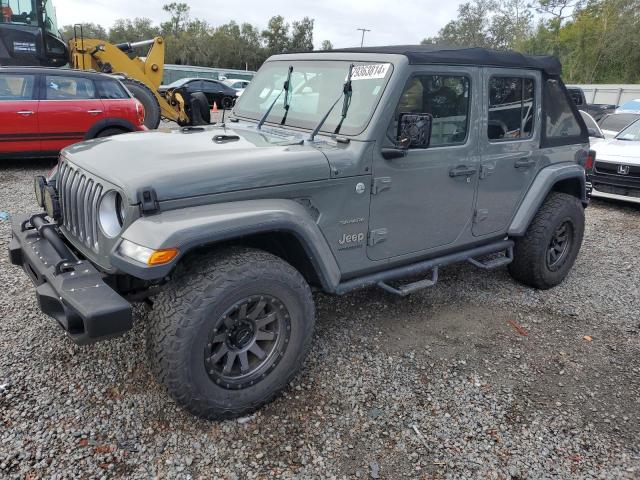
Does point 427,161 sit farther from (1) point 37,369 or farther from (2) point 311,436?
(1) point 37,369

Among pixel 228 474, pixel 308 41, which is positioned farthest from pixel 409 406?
pixel 308 41

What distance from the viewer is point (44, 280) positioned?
8.45 ft

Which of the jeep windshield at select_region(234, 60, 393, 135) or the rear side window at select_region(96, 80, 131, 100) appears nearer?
the jeep windshield at select_region(234, 60, 393, 135)

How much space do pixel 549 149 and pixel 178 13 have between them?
257 feet

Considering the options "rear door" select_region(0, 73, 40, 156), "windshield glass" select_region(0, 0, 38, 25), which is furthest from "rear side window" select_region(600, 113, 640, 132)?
"windshield glass" select_region(0, 0, 38, 25)

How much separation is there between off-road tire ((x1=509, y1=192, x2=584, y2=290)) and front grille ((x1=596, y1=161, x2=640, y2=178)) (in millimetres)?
3621

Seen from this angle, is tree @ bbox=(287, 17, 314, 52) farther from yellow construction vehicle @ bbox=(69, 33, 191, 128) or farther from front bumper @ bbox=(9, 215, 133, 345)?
front bumper @ bbox=(9, 215, 133, 345)

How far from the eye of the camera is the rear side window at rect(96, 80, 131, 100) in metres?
8.42

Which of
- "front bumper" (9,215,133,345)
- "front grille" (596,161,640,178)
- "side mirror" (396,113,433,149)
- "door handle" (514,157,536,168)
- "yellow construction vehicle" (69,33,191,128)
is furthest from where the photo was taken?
"yellow construction vehicle" (69,33,191,128)

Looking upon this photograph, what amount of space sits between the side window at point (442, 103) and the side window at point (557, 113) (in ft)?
3.44

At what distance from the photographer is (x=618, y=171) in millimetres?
7512

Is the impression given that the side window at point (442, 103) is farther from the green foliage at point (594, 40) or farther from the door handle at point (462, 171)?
the green foliage at point (594, 40)

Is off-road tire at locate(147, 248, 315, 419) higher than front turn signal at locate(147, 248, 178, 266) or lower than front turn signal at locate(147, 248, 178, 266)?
lower

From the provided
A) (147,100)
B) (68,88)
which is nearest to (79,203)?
(68,88)
